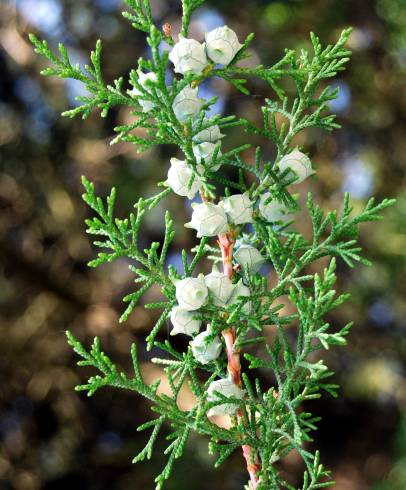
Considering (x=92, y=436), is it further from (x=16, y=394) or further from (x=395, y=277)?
(x=395, y=277)

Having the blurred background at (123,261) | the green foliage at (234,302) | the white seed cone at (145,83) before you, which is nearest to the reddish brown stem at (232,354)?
the green foliage at (234,302)

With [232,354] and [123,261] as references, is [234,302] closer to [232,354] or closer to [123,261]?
[232,354]

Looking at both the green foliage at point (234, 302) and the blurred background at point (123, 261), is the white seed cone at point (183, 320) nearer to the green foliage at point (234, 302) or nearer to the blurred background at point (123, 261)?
the green foliage at point (234, 302)

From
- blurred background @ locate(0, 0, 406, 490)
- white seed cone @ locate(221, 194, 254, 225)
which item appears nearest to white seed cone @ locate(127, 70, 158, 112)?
white seed cone @ locate(221, 194, 254, 225)

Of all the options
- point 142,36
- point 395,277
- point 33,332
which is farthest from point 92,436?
point 142,36

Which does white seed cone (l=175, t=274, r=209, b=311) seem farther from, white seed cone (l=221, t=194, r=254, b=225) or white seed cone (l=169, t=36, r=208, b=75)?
white seed cone (l=169, t=36, r=208, b=75)

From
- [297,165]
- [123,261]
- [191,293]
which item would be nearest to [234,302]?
[191,293]
